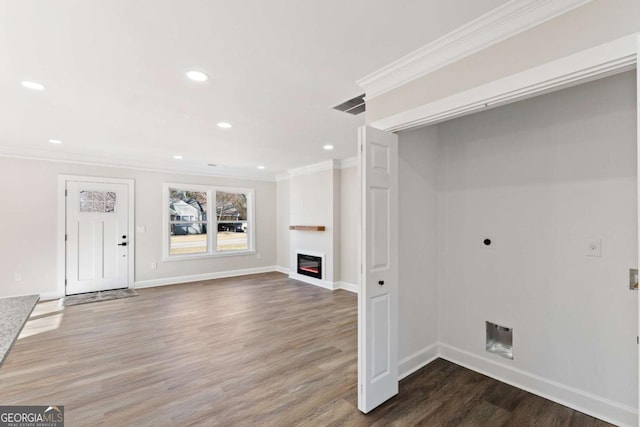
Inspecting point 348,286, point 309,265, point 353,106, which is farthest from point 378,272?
point 309,265

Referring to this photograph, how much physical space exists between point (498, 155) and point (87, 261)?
21.9ft

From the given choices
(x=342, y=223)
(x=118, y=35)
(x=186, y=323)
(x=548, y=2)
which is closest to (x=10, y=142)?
(x=186, y=323)

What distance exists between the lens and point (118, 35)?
1.84m

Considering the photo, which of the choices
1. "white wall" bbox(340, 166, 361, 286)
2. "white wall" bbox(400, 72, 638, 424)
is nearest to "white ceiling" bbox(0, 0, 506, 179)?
"white wall" bbox(400, 72, 638, 424)

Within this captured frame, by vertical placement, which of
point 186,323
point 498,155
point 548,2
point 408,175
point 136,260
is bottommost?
point 186,323

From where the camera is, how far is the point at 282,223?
310 inches

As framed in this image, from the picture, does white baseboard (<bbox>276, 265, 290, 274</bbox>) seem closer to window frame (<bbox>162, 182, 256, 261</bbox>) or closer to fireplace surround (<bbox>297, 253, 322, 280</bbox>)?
fireplace surround (<bbox>297, 253, 322, 280</bbox>)

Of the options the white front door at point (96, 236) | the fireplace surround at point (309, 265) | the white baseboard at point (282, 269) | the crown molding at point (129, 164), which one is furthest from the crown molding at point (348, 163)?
the white front door at point (96, 236)

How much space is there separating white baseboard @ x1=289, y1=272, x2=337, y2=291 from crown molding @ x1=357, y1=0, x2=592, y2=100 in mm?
4440

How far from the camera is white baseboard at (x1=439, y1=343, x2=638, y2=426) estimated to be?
2.05 meters

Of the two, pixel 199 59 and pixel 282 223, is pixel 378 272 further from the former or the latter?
pixel 282 223

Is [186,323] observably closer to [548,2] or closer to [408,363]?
Result: [408,363]

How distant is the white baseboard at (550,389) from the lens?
205 centimetres

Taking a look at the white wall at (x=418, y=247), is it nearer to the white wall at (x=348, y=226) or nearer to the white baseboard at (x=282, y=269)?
the white wall at (x=348, y=226)
